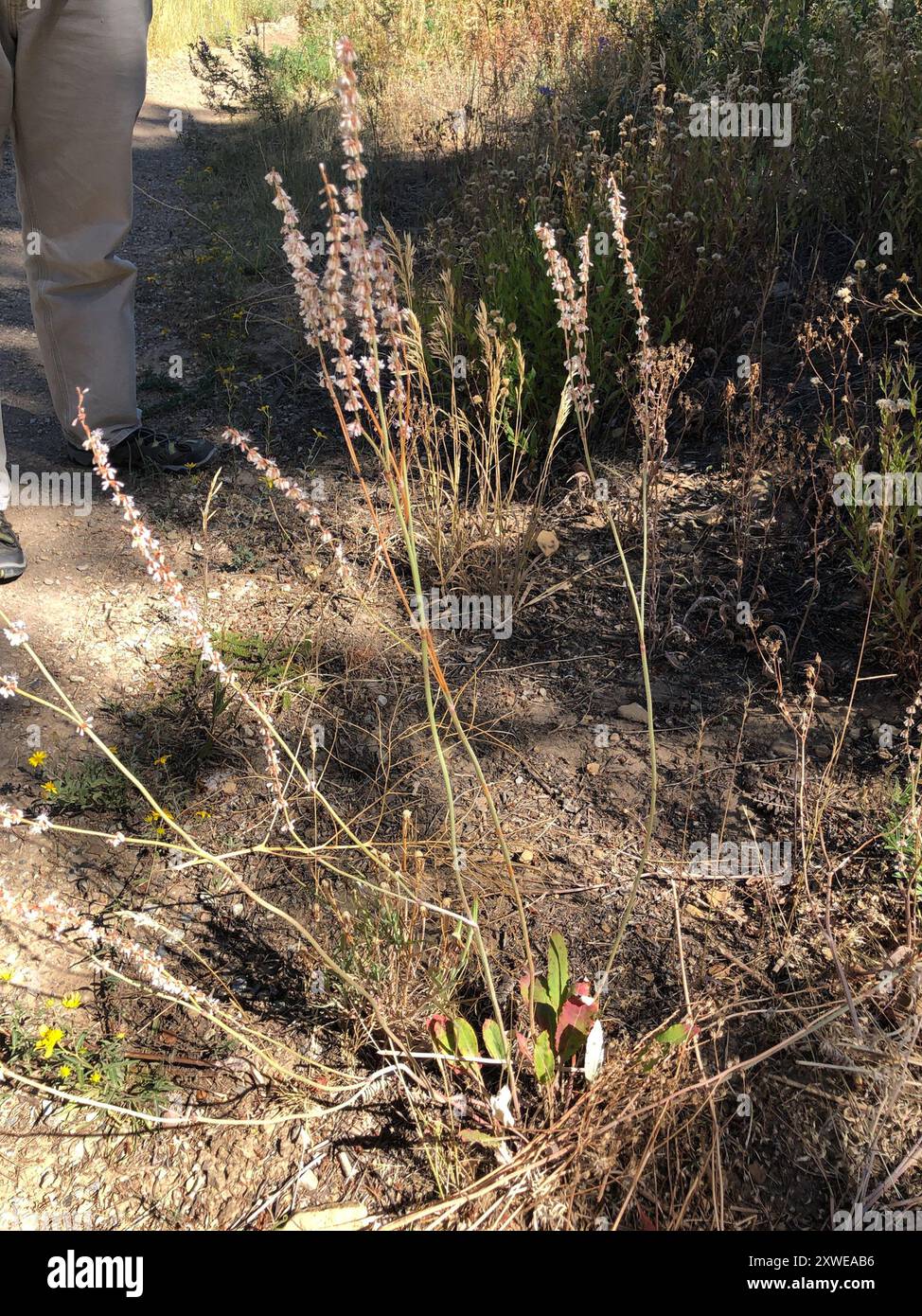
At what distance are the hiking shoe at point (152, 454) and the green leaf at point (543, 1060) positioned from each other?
2.70 m

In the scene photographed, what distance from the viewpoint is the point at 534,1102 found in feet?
6.05

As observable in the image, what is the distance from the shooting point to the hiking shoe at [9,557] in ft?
10.4

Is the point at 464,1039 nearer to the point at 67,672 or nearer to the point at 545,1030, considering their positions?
the point at 545,1030

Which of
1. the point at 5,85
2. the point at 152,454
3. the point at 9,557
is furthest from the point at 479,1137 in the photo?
the point at 5,85

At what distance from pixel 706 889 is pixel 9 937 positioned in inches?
61.0

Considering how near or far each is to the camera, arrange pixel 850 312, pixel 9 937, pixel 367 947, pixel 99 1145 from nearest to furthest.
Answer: pixel 99 1145 < pixel 367 947 < pixel 9 937 < pixel 850 312

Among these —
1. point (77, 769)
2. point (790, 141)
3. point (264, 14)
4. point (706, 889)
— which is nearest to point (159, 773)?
point (77, 769)

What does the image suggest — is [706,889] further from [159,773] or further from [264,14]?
[264,14]

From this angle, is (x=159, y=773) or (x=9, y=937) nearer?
(x=9, y=937)

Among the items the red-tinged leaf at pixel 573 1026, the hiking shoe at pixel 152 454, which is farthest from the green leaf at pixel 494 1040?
the hiking shoe at pixel 152 454

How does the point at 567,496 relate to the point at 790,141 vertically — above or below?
below

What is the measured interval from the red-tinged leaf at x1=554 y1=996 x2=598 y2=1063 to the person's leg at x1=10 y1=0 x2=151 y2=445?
2.76 m

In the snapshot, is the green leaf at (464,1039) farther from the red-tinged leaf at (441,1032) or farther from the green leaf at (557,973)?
the green leaf at (557,973)

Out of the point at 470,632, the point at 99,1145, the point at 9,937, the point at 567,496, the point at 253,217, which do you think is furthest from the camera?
the point at 253,217
